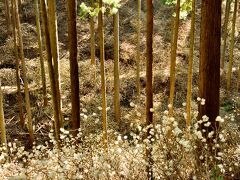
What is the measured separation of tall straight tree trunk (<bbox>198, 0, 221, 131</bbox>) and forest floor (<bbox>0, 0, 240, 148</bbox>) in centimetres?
748

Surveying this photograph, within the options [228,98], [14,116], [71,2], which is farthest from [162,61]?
[71,2]

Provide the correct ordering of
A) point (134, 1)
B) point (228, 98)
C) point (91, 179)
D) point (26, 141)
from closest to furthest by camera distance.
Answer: point (91, 179) → point (26, 141) → point (228, 98) → point (134, 1)

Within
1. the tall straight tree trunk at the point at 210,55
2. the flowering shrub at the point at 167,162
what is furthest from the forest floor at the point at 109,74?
the flowering shrub at the point at 167,162

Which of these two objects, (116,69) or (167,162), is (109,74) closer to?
(116,69)

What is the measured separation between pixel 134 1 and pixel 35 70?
404 inches

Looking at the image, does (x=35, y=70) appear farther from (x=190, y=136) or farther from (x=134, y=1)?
(x=190, y=136)

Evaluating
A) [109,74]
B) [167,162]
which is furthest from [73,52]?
[109,74]

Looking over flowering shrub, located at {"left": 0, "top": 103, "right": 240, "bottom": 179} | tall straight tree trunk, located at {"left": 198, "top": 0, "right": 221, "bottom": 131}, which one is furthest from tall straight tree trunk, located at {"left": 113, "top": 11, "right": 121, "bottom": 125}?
flowering shrub, located at {"left": 0, "top": 103, "right": 240, "bottom": 179}

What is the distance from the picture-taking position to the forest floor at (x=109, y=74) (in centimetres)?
1606

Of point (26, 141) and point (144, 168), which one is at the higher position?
point (144, 168)

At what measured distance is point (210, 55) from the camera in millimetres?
6688

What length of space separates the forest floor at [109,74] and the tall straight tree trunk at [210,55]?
294 inches

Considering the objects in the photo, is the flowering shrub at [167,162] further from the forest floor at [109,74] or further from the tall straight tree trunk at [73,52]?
the forest floor at [109,74]

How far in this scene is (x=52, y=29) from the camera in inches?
338
